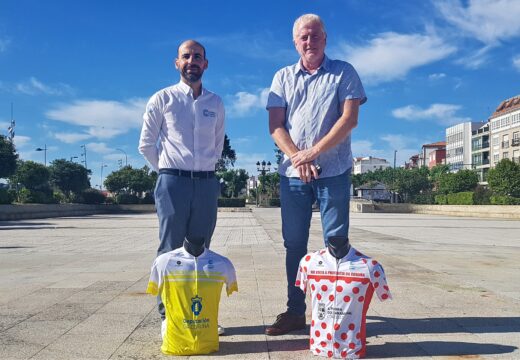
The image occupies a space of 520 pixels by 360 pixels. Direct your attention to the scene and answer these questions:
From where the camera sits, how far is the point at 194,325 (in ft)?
9.82

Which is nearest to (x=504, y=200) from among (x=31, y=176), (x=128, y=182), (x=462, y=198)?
(x=462, y=198)

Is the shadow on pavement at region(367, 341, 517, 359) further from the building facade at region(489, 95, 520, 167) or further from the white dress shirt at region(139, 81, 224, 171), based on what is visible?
the building facade at region(489, 95, 520, 167)

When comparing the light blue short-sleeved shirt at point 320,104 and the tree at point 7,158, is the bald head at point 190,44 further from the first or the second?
the tree at point 7,158

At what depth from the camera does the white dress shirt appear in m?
3.43

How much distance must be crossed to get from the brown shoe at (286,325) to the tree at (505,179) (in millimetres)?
40142

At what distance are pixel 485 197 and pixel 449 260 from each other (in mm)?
36228

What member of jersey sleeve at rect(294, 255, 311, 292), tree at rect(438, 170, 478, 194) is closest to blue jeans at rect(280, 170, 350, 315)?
jersey sleeve at rect(294, 255, 311, 292)

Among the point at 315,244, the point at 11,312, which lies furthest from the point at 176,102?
the point at 315,244

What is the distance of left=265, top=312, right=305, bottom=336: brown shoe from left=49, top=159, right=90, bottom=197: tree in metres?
56.9

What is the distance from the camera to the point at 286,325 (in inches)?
134

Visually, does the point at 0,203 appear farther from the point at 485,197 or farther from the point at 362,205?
the point at 485,197

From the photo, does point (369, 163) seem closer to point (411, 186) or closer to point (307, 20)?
point (411, 186)

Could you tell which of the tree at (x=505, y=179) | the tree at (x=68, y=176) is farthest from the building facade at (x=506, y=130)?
the tree at (x=68, y=176)

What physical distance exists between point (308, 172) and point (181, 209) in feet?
2.97
